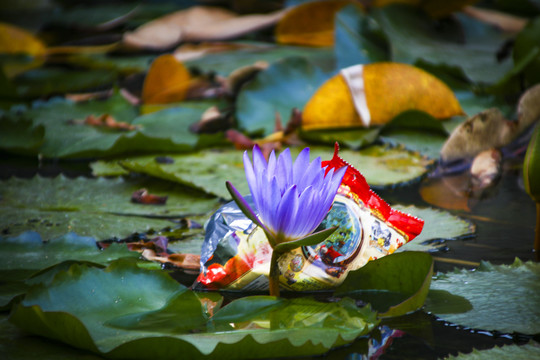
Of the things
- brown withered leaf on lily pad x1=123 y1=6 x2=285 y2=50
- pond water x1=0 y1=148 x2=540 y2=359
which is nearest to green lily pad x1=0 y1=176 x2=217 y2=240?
pond water x1=0 y1=148 x2=540 y2=359

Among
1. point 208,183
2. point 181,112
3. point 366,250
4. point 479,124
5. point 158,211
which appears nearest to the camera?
point 366,250

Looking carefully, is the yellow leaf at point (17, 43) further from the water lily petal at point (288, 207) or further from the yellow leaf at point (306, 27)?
the water lily petal at point (288, 207)

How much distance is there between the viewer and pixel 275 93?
2062 millimetres

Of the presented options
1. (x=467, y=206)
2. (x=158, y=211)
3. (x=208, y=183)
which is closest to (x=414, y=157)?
(x=467, y=206)

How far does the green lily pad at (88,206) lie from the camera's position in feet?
3.78

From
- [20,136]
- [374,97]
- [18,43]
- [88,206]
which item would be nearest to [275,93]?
[374,97]

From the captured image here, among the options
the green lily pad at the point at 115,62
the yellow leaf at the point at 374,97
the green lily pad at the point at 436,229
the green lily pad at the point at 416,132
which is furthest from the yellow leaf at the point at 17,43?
the green lily pad at the point at 436,229

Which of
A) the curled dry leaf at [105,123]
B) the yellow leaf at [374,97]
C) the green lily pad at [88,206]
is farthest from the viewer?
the curled dry leaf at [105,123]

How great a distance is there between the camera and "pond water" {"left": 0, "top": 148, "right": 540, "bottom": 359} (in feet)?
2.38

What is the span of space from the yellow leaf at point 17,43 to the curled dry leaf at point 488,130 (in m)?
2.37

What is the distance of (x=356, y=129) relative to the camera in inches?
73.5

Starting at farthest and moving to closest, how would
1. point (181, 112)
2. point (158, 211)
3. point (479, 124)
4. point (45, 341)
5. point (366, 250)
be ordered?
point (181, 112), point (479, 124), point (158, 211), point (366, 250), point (45, 341)

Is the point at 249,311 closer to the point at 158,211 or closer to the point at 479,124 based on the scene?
the point at 158,211

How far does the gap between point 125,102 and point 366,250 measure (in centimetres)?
148
